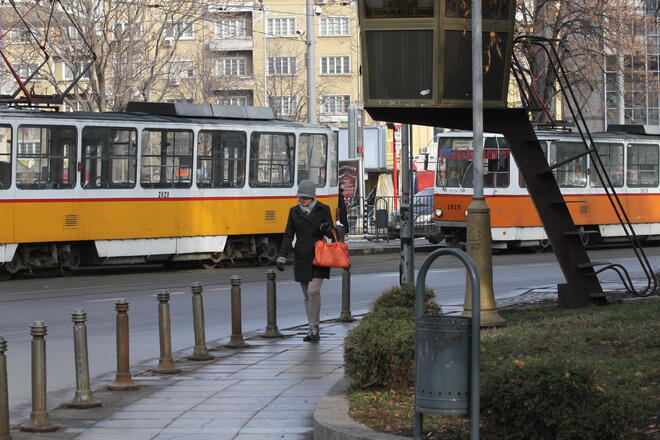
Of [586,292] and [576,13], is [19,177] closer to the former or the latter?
[586,292]

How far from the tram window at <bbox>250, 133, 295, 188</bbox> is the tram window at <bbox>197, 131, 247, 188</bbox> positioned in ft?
1.10

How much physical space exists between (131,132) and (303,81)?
4559 cm

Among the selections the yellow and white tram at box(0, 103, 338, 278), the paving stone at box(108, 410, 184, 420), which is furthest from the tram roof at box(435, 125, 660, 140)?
the paving stone at box(108, 410, 184, 420)

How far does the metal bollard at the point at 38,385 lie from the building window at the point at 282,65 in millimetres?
61929

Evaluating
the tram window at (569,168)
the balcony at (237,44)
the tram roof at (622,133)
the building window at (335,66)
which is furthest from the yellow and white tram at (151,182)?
the building window at (335,66)

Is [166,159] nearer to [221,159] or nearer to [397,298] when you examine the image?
[221,159]

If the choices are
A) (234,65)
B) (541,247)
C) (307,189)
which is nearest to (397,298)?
(307,189)

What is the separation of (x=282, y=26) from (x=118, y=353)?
6811 centimetres

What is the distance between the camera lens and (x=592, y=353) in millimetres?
10359

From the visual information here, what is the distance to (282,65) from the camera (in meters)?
73.6

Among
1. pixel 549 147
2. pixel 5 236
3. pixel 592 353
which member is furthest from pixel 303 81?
pixel 592 353

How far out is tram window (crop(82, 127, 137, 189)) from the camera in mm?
25719

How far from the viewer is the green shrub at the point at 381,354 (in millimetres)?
9180

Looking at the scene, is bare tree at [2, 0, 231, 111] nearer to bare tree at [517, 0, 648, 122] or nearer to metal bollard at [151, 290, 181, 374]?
bare tree at [517, 0, 648, 122]
